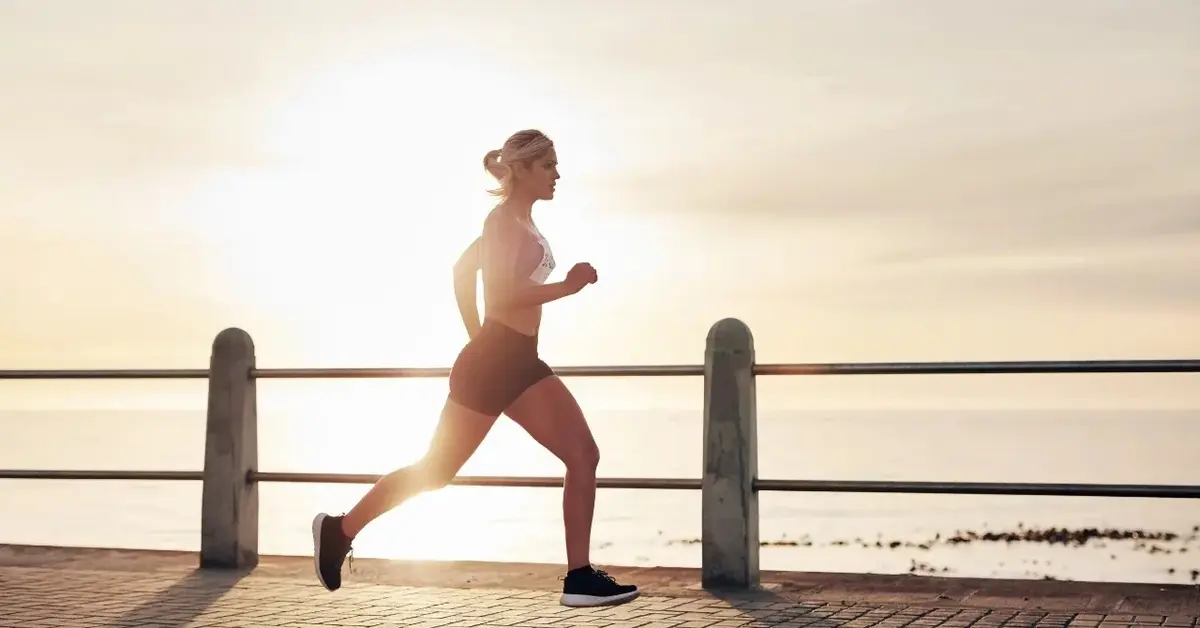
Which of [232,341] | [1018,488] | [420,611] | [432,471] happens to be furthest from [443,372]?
[1018,488]

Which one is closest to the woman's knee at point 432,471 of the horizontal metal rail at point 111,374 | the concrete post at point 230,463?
the concrete post at point 230,463

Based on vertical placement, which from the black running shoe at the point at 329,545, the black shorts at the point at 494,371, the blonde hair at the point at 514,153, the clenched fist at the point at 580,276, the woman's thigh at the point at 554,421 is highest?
the blonde hair at the point at 514,153

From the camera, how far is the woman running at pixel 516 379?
7363mm

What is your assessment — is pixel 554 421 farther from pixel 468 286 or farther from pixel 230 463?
pixel 230 463

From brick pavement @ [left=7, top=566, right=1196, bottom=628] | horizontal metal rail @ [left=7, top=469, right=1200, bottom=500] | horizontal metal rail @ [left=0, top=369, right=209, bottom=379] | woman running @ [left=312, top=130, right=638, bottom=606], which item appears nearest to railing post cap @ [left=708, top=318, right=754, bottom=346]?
horizontal metal rail @ [left=7, top=469, right=1200, bottom=500]

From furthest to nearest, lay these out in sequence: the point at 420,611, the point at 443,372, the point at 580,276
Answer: the point at 443,372 < the point at 420,611 < the point at 580,276

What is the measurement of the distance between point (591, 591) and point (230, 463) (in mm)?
3553

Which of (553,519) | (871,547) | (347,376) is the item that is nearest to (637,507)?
(553,519)

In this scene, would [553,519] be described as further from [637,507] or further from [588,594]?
[588,594]

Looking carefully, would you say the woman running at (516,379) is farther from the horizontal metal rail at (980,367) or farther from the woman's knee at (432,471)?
the horizontal metal rail at (980,367)

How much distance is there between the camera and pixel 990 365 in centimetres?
871

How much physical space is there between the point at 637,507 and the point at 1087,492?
309ft

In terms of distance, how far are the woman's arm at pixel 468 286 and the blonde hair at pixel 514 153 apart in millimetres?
302

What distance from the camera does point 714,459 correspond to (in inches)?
362
